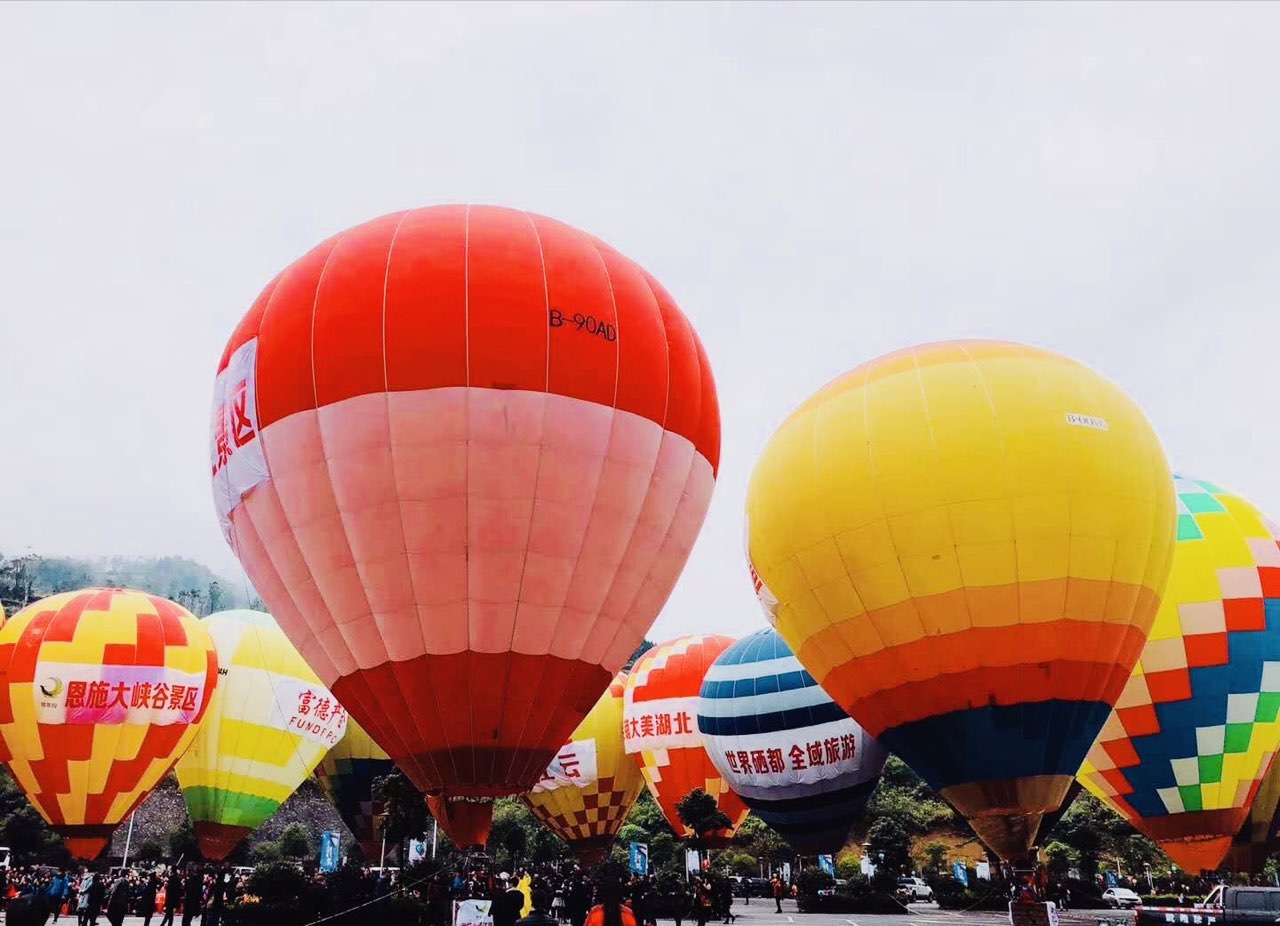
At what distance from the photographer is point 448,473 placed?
10.6m

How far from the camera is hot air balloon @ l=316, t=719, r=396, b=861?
26828 millimetres

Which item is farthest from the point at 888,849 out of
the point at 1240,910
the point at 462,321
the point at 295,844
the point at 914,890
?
the point at 295,844

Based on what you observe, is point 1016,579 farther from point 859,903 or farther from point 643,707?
point 643,707

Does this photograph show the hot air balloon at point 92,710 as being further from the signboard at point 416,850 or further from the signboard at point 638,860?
the signboard at point 638,860

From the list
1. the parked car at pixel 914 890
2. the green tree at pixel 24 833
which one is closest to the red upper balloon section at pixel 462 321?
the parked car at pixel 914 890

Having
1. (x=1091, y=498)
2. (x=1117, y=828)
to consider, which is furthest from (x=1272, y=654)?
(x=1117, y=828)

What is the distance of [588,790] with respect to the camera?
86.0ft

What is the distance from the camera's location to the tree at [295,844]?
50.1 m

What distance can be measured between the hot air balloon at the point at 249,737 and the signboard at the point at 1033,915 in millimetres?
16411

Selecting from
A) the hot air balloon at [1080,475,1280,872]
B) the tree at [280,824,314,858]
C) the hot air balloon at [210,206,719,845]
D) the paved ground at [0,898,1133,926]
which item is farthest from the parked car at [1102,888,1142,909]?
the tree at [280,824,314,858]

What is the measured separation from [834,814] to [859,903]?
111 inches

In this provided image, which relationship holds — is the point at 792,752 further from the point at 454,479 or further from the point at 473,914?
the point at 454,479

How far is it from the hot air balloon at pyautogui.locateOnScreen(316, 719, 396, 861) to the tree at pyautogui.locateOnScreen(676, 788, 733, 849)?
8986mm

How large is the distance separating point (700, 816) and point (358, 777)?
34.2 ft
